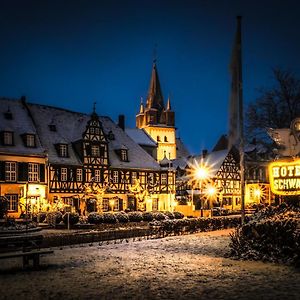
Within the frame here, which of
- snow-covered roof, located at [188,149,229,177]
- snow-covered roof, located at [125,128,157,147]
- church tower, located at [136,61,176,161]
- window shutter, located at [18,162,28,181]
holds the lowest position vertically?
window shutter, located at [18,162,28,181]

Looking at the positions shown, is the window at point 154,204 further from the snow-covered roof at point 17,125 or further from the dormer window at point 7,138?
the dormer window at point 7,138

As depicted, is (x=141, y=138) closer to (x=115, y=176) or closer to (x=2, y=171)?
(x=115, y=176)

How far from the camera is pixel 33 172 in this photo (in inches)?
1746

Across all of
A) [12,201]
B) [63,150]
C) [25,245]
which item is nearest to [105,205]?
[63,150]

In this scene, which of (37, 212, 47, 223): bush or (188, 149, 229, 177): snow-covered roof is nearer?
(37, 212, 47, 223): bush

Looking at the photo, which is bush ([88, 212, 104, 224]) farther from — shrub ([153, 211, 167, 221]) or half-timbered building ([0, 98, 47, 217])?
half-timbered building ([0, 98, 47, 217])

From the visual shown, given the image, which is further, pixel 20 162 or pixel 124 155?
pixel 124 155

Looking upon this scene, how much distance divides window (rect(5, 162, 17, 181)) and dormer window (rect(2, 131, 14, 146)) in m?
1.97

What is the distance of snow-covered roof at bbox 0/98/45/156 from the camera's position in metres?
43.8

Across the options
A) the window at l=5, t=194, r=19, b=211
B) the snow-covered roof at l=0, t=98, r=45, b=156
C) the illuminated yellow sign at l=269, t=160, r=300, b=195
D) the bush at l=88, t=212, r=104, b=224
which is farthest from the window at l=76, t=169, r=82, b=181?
the illuminated yellow sign at l=269, t=160, r=300, b=195

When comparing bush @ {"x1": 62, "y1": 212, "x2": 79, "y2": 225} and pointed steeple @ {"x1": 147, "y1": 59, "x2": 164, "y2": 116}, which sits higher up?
pointed steeple @ {"x1": 147, "y1": 59, "x2": 164, "y2": 116}

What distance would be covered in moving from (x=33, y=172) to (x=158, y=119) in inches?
2235

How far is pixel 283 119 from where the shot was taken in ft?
102

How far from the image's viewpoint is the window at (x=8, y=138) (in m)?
43.5
